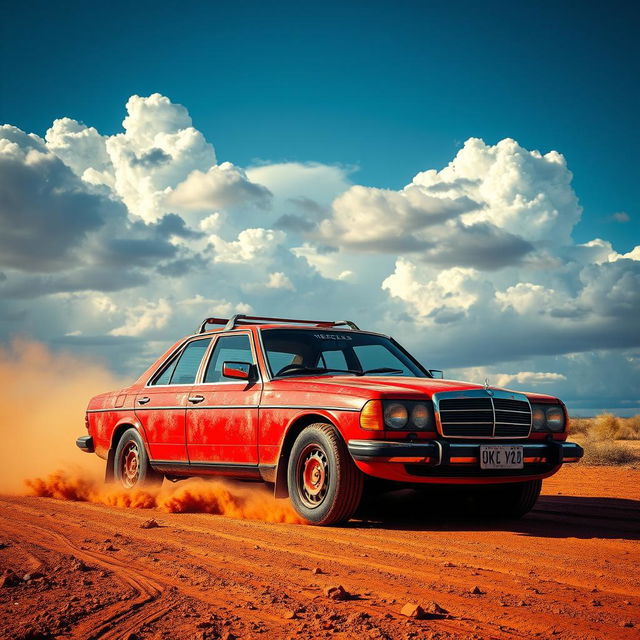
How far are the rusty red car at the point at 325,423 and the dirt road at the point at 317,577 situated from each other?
0.42 m

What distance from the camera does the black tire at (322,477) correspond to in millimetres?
5961

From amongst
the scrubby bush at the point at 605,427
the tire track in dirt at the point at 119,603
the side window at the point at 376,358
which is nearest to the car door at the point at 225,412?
the side window at the point at 376,358

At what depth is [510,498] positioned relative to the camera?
700 cm

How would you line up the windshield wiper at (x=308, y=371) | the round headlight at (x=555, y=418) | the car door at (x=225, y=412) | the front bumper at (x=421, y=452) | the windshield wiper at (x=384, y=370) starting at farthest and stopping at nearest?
the windshield wiper at (x=384, y=370)
the windshield wiper at (x=308, y=371)
the car door at (x=225, y=412)
the round headlight at (x=555, y=418)
the front bumper at (x=421, y=452)

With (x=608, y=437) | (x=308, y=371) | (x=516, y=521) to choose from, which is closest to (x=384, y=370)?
(x=308, y=371)

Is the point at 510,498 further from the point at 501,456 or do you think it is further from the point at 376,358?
the point at 376,358

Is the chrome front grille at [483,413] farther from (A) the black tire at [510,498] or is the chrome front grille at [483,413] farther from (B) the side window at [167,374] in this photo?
(B) the side window at [167,374]

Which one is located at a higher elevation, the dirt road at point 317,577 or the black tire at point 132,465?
the black tire at point 132,465

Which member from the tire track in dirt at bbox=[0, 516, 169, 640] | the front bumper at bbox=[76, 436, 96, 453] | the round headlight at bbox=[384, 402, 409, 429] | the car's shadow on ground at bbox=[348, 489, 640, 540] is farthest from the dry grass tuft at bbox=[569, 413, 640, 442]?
the tire track in dirt at bbox=[0, 516, 169, 640]

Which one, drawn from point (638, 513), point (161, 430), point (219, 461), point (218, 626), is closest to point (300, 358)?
point (219, 461)

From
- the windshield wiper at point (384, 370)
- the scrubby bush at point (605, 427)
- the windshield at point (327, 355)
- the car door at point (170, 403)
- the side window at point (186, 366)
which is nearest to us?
the windshield at point (327, 355)

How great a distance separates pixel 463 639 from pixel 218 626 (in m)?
1.00

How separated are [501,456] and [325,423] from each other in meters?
1.42

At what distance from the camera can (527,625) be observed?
10.8 ft
